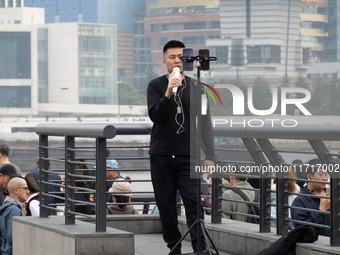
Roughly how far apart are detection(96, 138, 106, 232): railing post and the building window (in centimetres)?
10979

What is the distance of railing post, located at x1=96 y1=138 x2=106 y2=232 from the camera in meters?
5.73

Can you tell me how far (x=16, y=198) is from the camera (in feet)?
24.5

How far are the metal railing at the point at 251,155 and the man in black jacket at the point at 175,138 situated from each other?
A: 0.96 feet

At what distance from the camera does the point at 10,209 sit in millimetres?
7266

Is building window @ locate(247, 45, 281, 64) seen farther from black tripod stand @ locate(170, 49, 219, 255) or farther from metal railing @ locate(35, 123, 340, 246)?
black tripod stand @ locate(170, 49, 219, 255)

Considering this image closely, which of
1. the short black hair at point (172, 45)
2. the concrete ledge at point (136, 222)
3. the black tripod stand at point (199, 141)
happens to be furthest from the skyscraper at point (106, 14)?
the black tripod stand at point (199, 141)

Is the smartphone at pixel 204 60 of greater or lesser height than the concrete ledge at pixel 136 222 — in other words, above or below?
above

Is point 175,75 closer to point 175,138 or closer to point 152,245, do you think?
point 175,138

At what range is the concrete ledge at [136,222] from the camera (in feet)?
23.9

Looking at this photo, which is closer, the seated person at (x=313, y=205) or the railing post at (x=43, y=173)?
the seated person at (x=313, y=205)

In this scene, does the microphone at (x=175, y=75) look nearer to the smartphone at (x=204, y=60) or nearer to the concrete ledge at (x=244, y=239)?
the smartphone at (x=204, y=60)

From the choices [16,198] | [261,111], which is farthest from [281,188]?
[16,198]

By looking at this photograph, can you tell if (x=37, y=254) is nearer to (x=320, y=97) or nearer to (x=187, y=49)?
(x=187, y=49)

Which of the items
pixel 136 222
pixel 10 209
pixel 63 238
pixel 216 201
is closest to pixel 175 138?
pixel 63 238
